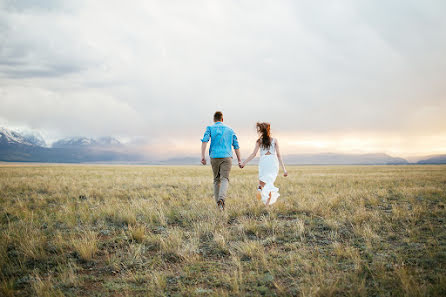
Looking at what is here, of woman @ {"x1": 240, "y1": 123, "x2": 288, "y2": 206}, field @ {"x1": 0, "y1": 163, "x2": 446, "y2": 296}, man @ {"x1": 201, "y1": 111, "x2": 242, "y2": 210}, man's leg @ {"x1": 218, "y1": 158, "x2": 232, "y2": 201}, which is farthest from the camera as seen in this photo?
woman @ {"x1": 240, "y1": 123, "x2": 288, "y2": 206}

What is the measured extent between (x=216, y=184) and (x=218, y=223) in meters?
1.89

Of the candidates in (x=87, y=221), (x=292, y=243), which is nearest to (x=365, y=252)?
(x=292, y=243)

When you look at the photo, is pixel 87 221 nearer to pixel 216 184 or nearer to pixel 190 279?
pixel 216 184

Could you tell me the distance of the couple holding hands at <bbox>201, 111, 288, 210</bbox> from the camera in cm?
812

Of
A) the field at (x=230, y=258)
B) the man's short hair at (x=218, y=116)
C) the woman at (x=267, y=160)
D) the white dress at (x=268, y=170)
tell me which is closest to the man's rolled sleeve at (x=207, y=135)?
the man's short hair at (x=218, y=116)

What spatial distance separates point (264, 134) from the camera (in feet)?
26.9

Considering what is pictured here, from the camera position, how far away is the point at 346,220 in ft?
22.4

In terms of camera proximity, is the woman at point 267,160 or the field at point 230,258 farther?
the woman at point 267,160

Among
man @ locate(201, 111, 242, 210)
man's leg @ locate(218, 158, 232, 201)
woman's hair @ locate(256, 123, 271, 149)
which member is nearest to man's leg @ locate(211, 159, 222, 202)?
man @ locate(201, 111, 242, 210)

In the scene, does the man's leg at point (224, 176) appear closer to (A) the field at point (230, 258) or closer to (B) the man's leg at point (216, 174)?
(B) the man's leg at point (216, 174)

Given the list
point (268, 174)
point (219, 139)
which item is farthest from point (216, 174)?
point (268, 174)

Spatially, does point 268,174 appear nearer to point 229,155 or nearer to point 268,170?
point 268,170

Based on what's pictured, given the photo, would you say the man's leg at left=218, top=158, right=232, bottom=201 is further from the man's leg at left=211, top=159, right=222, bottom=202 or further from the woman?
the woman

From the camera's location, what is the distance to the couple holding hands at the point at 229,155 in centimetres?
812
